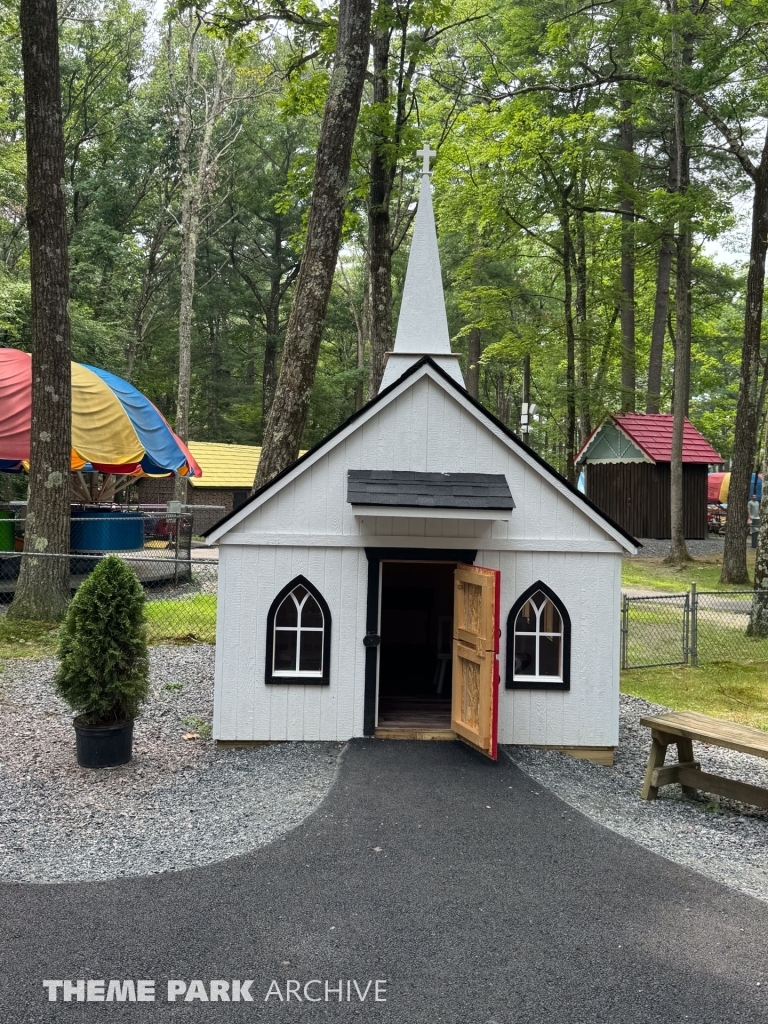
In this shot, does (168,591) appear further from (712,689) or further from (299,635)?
(712,689)

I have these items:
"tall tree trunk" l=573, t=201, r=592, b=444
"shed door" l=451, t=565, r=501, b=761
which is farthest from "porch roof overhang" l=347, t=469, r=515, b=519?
"tall tree trunk" l=573, t=201, r=592, b=444

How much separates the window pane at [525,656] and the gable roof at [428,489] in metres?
1.52

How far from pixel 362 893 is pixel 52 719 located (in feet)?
17.8

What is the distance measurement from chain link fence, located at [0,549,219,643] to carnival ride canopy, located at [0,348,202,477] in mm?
1962

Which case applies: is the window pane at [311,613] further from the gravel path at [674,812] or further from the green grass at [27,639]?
the green grass at [27,639]

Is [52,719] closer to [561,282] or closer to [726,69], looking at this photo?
[726,69]

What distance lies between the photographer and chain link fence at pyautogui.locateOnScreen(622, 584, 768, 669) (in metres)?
13.0

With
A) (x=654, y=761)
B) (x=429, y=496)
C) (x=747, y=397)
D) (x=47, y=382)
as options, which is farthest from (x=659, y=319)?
(x=654, y=761)

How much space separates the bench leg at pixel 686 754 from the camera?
766 cm

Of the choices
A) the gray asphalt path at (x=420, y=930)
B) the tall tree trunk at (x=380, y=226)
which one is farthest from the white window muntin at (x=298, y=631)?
the tall tree trunk at (x=380, y=226)

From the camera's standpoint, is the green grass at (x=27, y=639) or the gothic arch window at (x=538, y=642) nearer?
the gothic arch window at (x=538, y=642)

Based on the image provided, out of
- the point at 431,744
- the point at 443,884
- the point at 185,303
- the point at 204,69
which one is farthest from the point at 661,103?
the point at 443,884

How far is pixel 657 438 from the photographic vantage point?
2855cm

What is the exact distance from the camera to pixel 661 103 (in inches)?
966
